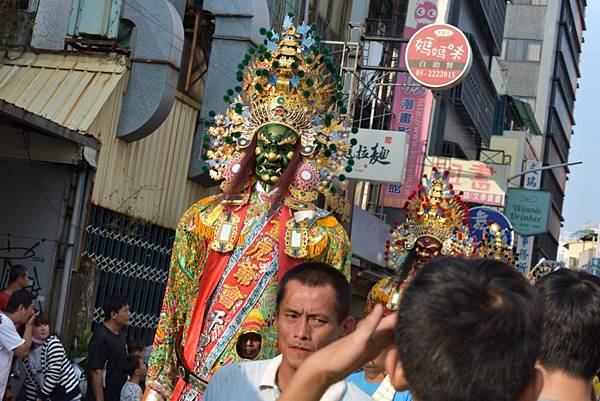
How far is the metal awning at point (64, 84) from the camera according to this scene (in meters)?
11.6

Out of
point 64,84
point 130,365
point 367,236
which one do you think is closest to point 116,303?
point 130,365

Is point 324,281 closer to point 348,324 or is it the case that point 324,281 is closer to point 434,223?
point 348,324

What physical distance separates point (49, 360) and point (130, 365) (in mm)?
967

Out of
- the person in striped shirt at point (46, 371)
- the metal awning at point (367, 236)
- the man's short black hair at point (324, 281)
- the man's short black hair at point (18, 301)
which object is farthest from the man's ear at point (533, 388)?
the metal awning at point (367, 236)

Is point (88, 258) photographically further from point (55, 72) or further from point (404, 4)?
point (404, 4)

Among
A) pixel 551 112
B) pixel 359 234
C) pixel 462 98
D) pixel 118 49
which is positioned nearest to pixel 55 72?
pixel 118 49

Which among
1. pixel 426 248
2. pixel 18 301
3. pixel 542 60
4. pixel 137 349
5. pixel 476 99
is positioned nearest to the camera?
pixel 18 301

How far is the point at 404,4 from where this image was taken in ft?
88.1

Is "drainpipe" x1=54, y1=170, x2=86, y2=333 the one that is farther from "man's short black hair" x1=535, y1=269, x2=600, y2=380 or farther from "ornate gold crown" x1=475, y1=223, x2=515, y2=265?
"man's short black hair" x1=535, y1=269, x2=600, y2=380

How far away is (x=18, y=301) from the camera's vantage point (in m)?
8.50

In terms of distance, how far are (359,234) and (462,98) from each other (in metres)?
16.4

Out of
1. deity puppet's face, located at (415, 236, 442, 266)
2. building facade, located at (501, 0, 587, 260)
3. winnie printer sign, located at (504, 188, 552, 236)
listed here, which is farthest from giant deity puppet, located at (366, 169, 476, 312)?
building facade, located at (501, 0, 587, 260)

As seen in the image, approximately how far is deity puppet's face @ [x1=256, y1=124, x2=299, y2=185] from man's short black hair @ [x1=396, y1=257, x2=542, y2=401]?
3708mm

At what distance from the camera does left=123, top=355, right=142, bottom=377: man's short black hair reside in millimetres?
9734
